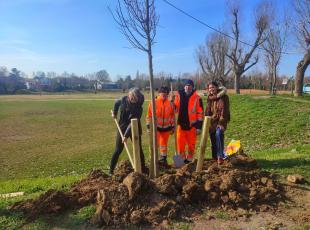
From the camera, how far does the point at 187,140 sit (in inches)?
296

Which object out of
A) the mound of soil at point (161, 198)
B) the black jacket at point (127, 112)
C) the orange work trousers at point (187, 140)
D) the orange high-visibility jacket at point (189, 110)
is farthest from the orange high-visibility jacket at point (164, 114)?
the mound of soil at point (161, 198)

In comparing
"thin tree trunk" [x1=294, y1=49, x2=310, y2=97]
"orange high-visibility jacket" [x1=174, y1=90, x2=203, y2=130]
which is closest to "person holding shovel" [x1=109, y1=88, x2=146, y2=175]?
"orange high-visibility jacket" [x1=174, y1=90, x2=203, y2=130]

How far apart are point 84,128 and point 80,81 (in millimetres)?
107903

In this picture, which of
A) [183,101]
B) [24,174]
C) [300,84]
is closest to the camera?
[183,101]

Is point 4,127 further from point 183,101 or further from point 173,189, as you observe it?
point 173,189

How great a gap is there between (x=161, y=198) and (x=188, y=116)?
10.6 ft

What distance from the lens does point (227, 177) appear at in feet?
15.5

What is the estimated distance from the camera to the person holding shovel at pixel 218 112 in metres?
6.89

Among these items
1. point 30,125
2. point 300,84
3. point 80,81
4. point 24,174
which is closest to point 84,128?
point 30,125

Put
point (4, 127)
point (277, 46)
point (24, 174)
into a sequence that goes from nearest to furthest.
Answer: point (24, 174), point (4, 127), point (277, 46)

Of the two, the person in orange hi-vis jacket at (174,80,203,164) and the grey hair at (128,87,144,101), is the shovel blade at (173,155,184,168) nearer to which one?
the person in orange hi-vis jacket at (174,80,203,164)

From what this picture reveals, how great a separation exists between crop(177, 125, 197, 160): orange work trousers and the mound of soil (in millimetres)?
2450

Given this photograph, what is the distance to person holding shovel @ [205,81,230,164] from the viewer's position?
6887 millimetres

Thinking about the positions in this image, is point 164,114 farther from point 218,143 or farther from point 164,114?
point 218,143
